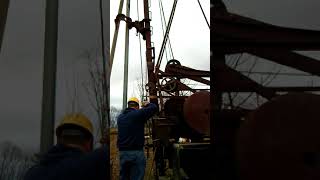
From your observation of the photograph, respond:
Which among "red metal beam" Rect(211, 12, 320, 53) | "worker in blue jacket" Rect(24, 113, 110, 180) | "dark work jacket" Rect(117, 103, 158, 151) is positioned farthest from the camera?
"dark work jacket" Rect(117, 103, 158, 151)

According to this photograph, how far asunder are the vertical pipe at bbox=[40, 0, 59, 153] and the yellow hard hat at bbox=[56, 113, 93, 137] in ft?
0.22

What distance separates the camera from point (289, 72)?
2859 millimetres

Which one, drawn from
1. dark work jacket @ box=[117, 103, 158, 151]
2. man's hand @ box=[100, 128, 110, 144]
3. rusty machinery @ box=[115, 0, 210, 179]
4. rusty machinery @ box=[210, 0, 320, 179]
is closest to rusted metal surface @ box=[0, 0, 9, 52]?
man's hand @ box=[100, 128, 110, 144]

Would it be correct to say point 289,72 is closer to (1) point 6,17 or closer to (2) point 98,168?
(2) point 98,168

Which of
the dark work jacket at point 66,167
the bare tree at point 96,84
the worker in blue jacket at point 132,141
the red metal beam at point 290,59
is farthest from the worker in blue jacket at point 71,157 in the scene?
the worker in blue jacket at point 132,141

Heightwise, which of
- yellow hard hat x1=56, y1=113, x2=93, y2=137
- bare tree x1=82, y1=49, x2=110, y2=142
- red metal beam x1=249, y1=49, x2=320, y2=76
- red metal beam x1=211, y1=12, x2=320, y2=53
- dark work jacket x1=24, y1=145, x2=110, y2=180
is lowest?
dark work jacket x1=24, y1=145, x2=110, y2=180

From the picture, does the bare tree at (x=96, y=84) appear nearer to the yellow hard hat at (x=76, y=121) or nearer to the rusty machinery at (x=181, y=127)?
the yellow hard hat at (x=76, y=121)

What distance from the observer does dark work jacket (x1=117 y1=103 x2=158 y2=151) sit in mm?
7051

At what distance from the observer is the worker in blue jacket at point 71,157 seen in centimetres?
223

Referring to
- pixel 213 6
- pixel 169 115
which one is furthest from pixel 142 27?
pixel 213 6

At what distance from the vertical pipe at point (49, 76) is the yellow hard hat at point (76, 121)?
0.22ft

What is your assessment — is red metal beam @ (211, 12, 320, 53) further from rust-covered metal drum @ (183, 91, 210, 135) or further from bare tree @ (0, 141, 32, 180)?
rust-covered metal drum @ (183, 91, 210, 135)

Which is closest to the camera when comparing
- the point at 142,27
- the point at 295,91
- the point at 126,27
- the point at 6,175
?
the point at 6,175

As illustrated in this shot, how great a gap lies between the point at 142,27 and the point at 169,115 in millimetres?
9787
